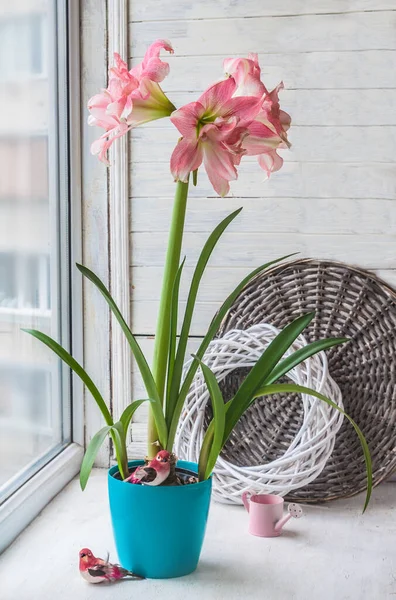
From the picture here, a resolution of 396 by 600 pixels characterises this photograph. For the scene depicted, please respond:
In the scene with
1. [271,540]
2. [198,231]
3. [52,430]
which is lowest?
[271,540]

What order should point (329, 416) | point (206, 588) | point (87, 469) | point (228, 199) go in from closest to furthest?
point (87, 469) < point (206, 588) < point (329, 416) < point (228, 199)

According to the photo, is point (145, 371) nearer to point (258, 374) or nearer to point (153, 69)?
point (258, 374)

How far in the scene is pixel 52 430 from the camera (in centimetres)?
175

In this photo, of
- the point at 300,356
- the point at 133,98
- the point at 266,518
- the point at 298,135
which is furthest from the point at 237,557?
the point at 298,135

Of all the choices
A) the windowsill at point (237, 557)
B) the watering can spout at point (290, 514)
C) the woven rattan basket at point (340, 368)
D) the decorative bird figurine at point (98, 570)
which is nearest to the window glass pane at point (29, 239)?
the windowsill at point (237, 557)

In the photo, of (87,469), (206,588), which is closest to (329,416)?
(206,588)

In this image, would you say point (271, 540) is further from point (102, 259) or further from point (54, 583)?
point (102, 259)

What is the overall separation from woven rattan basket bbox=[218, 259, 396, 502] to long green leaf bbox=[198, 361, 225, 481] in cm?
40

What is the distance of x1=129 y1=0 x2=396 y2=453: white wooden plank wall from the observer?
1.70m

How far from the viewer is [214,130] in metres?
1.10

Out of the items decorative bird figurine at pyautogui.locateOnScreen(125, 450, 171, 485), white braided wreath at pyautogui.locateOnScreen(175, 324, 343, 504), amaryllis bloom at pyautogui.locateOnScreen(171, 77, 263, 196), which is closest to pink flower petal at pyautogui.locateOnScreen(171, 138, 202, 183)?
amaryllis bloom at pyautogui.locateOnScreen(171, 77, 263, 196)

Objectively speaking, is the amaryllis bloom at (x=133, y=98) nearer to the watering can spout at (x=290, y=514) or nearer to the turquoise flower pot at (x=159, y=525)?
the turquoise flower pot at (x=159, y=525)

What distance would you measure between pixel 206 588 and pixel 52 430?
67 cm

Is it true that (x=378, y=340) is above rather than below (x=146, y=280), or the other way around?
below
